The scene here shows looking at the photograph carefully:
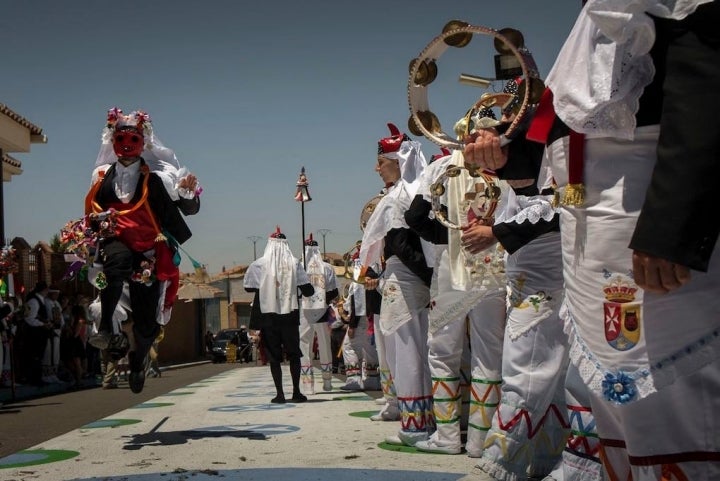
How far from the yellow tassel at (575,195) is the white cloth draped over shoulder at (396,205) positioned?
3.99 meters

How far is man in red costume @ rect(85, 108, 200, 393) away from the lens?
6.79 meters

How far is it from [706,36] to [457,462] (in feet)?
11.5

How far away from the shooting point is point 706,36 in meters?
2.00

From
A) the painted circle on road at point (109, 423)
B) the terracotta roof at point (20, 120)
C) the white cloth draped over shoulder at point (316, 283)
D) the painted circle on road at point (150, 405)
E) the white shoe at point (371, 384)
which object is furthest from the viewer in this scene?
the terracotta roof at point (20, 120)

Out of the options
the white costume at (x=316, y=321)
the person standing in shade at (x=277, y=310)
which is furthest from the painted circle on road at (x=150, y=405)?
the white costume at (x=316, y=321)

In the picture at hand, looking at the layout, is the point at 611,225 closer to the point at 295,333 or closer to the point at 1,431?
the point at 1,431

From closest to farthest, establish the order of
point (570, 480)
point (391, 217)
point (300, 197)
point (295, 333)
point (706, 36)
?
point (706, 36), point (570, 480), point (391, 217), point (295, 333), point (300, 197)

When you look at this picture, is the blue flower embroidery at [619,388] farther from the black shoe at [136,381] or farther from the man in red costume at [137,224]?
the black shoe at [136,381]

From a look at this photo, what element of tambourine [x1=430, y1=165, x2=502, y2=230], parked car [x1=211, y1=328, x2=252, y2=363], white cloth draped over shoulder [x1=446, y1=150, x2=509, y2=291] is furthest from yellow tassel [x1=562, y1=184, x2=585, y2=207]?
parked car [x1=211, y1=328, x2=252, y2=363]

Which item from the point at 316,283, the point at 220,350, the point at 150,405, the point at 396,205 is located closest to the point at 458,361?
the point at 396,205

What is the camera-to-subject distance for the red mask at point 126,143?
7.05 meters

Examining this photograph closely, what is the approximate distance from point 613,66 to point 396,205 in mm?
4319

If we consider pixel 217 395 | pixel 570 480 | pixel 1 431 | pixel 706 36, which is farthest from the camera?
pixel 217 395

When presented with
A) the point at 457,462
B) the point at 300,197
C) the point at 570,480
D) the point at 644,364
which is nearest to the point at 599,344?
the point at 644,364
